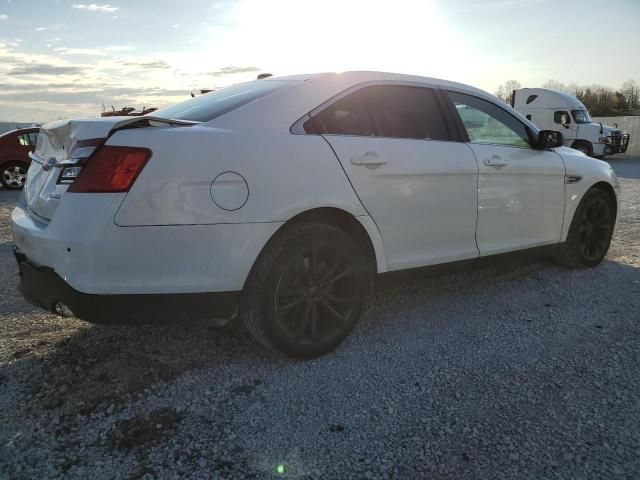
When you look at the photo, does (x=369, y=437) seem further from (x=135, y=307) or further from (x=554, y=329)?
(x=554, y=329)

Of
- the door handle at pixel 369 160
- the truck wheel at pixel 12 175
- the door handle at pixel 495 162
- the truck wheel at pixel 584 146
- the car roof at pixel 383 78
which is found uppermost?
the car roof at pixel 383 78

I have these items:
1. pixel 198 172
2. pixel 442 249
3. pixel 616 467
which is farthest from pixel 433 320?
pixel 198 172

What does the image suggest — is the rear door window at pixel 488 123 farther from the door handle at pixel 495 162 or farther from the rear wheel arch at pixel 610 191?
the rear wheel arch at pixel 610 191

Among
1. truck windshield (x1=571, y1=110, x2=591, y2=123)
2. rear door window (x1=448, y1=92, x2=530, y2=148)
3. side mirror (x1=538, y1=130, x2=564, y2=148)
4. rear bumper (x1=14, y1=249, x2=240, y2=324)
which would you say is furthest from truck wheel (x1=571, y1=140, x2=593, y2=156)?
rear bumper (x1=14, y1=249, x2=240, y2=324)

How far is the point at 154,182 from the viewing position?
2.39 metres

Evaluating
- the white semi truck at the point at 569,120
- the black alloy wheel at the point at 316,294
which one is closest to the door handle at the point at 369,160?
the black alloy wheel at the point at 316,294

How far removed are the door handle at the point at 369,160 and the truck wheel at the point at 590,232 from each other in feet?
7.84

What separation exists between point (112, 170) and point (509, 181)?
9.16 feet

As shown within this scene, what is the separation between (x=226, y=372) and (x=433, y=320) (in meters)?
1.53

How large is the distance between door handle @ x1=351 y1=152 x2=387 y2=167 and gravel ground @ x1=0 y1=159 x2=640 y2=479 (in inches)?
43.9

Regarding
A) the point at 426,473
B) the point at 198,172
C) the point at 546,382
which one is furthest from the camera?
the point at 546,382

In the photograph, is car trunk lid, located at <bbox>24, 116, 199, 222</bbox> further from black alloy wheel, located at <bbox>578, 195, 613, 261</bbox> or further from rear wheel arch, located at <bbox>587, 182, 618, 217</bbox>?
rear wheel arch, located at <bbox>587, 182, 618, 217</bbox>

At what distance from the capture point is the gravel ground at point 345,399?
2.13 meters

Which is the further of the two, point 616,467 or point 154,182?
point 154,182
